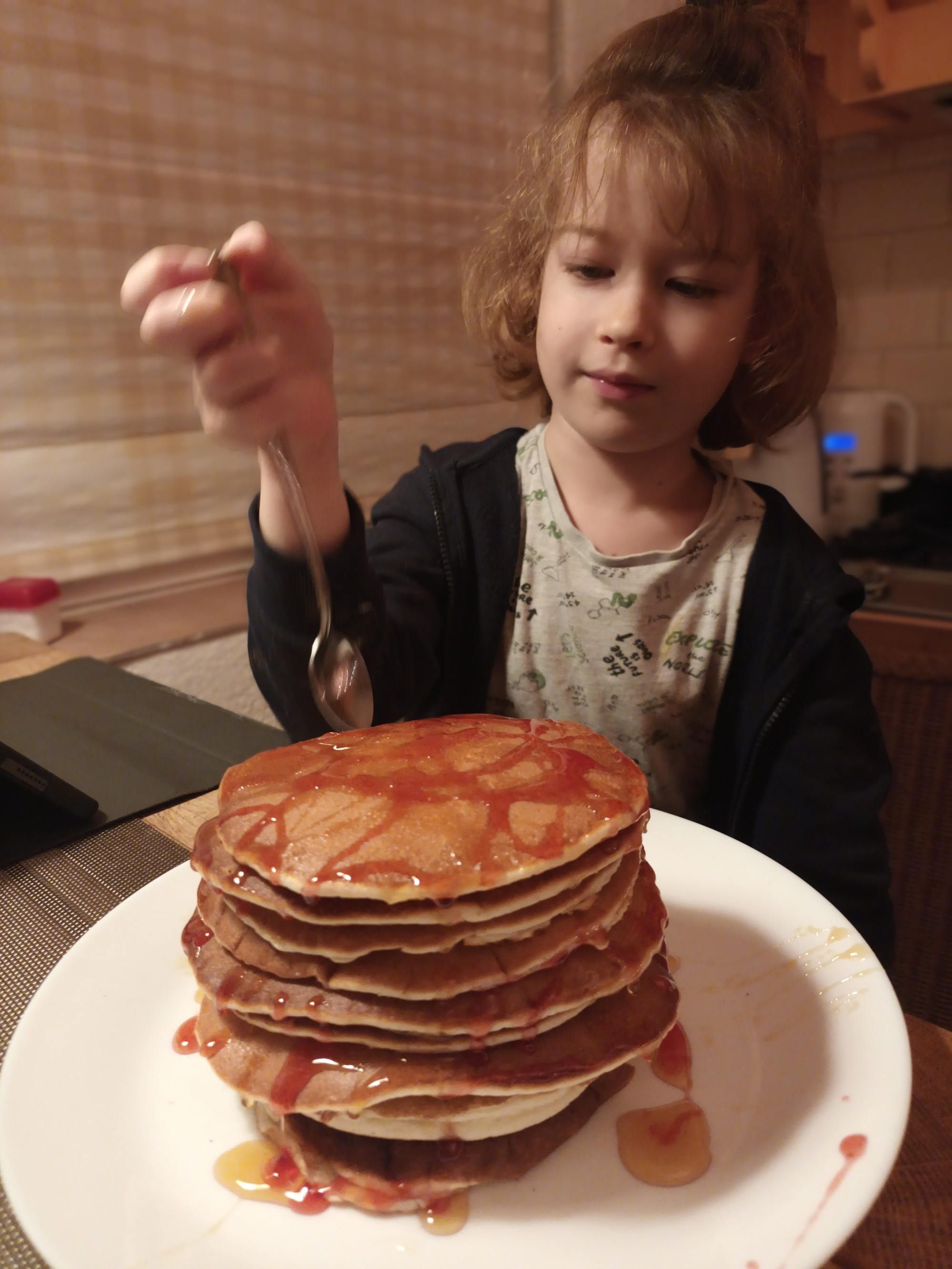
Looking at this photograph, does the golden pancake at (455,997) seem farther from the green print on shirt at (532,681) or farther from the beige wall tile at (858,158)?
the beige wall tile at (858,158)

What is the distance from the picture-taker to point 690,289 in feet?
2.99

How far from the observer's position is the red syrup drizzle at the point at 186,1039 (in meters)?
0.53

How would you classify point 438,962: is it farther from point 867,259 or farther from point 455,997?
point 867,259

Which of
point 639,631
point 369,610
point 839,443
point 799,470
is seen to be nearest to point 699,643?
point 639,631

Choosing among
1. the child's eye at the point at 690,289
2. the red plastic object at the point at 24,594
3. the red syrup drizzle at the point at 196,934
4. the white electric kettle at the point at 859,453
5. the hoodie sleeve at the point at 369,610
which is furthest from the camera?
the white electric kettle at the point at 859,453

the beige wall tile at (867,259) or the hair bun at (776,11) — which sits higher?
the hair bun at (776,11)

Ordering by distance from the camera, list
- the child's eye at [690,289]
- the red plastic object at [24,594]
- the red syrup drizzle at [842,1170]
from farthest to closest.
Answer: the red plastic object at [24,594], the child's eye at [690,289], the red syrup drizzle at [842,1170]

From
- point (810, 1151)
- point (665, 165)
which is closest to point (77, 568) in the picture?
point (665, 165)

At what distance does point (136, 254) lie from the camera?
1.55 meters

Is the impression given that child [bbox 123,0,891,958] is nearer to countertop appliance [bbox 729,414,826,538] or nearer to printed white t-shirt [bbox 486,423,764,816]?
printed white t-shirt [bbox 486,423,764,816]

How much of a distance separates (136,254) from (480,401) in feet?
2.91

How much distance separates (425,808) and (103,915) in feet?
1.25

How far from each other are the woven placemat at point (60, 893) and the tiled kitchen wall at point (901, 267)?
214cm

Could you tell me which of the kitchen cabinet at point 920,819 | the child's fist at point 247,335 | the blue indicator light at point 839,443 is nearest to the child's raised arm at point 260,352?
the child's fist at point 247,335
